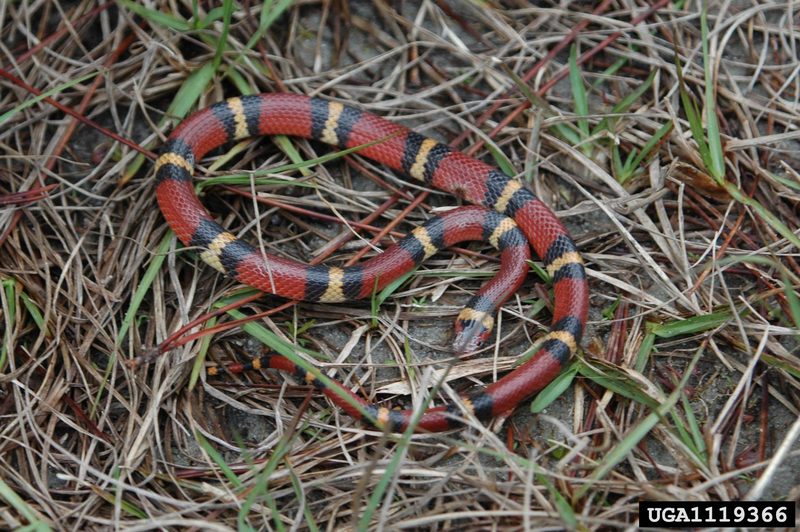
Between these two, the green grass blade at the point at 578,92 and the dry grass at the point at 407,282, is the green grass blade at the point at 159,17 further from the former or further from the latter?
the green grass blade at the point at 578,92

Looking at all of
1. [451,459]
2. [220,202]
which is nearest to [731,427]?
[451,459]

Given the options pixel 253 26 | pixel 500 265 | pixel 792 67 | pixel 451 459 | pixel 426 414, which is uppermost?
pixel 253 26

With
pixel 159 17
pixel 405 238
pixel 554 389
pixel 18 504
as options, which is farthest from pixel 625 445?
pixel 159 17

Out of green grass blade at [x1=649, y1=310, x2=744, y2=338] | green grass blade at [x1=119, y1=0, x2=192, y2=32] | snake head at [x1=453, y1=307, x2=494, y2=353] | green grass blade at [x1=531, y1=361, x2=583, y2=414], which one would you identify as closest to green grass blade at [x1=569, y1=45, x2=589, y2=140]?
green grass blade at [x1=649, y1=310, x2=744, y2=338]

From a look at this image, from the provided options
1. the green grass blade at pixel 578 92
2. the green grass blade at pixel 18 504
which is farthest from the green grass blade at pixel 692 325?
the green grass blade at pixel 18 504

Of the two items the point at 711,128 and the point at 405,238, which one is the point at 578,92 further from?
the point at 405,238

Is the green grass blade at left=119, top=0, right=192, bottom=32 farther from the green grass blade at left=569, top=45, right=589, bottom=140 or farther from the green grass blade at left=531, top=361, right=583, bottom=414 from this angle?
the green grass blade at left=531, top=361, right=583, bottom=414

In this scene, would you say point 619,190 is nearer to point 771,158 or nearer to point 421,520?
point 771,158
